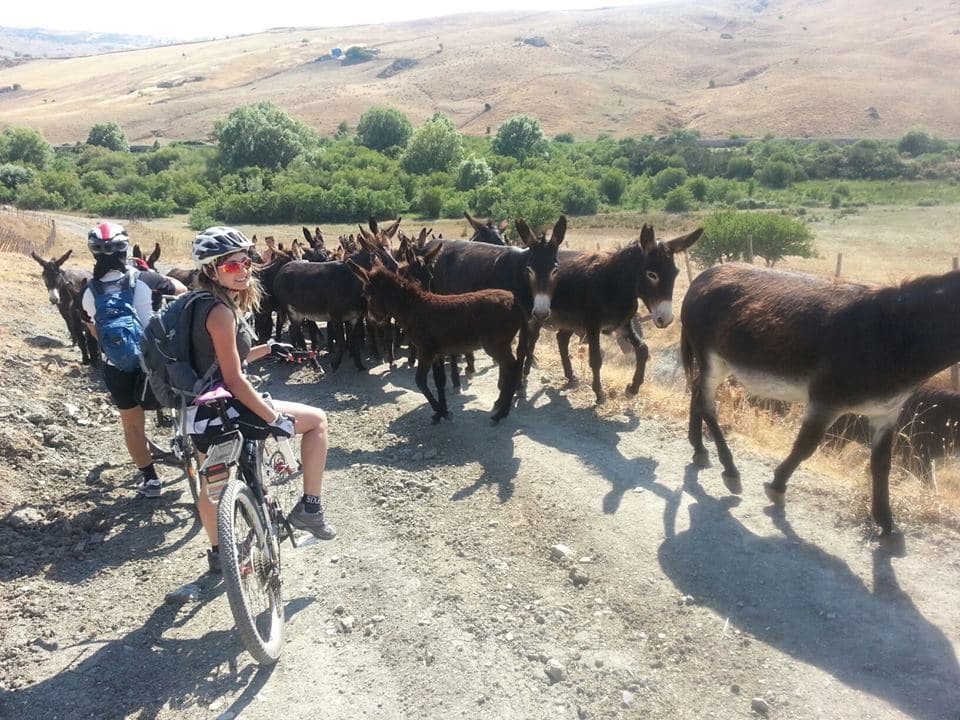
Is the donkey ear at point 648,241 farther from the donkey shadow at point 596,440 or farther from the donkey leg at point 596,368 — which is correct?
the donkey shadow at point 596,440

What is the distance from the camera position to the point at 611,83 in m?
138

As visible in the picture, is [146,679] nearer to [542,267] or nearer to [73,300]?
[542,267]

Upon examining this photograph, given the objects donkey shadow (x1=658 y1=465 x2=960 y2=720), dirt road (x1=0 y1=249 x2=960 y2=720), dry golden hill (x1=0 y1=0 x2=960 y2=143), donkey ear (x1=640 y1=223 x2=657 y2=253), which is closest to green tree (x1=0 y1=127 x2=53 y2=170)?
dry golden hill (x1=0 y1=0 x2=960 y2=143)

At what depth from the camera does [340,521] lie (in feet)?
20.3

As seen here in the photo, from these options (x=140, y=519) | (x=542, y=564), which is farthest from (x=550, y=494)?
(x=140, y=519)

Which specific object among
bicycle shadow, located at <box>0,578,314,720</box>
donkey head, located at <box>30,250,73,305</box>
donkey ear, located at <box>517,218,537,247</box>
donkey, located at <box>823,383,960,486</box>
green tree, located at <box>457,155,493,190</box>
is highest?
donkey ear, located at <box>517,218,537,247</box>

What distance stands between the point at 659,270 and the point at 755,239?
23798 millimetres

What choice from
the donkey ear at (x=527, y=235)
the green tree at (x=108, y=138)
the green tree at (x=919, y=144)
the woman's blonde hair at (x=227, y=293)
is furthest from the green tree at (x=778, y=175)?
the green tree at (x=108, y=138)

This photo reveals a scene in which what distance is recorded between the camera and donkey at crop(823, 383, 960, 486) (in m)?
8.02

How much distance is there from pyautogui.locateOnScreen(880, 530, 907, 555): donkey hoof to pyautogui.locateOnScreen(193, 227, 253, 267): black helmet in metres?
5.01

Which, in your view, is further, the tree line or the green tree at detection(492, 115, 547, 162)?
the green tree at detection(492, 115, 547, 162)

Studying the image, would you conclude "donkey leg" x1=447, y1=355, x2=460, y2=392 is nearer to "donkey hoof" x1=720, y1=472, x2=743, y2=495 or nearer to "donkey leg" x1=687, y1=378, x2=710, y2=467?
"donkey leg" x1=687, y1=378, x2=710, y2=467

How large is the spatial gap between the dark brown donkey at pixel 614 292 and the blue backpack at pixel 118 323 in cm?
512

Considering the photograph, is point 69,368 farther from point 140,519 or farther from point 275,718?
point 275,718
